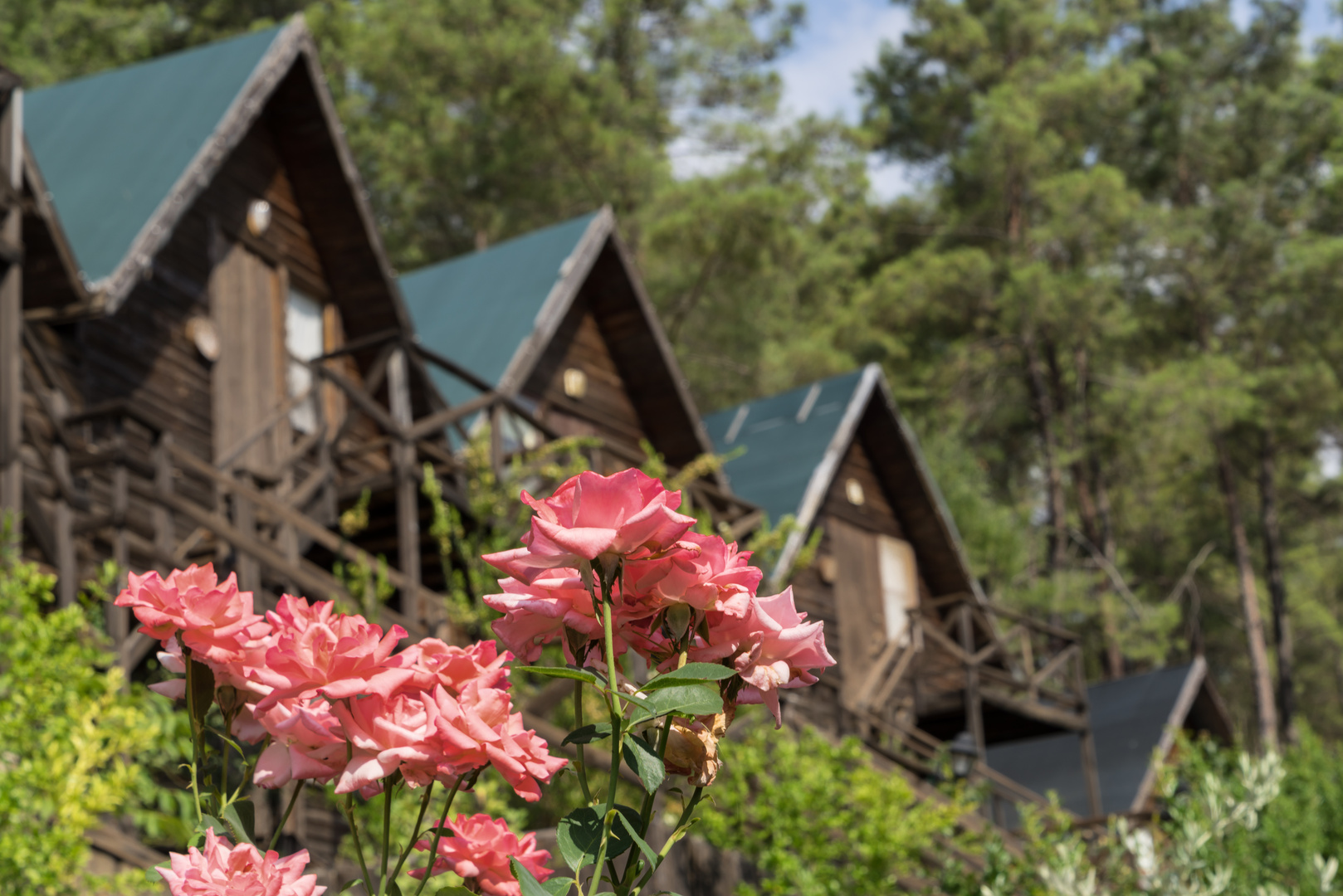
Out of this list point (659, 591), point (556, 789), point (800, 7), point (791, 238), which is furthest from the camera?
point (800, 7)

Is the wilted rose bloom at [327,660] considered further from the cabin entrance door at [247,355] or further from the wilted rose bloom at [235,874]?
the cabin entrance door at [247,355]

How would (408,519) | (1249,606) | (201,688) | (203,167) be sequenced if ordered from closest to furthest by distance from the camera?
(201,688) < (408,519) < (203,167) < (1249,606)

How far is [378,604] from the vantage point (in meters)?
8.97

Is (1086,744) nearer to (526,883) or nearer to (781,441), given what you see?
(781,441)

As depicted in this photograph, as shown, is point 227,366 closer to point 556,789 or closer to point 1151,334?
point 556,789

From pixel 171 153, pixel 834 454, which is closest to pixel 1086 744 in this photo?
pixel 834 454

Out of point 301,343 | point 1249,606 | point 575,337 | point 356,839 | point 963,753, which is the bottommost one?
point 356,839

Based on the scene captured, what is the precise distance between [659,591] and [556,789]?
8869 mm

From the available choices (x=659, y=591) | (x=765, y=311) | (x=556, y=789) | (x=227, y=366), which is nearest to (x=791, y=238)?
(x=765, y=311)

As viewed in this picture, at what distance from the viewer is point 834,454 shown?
57.2 ft

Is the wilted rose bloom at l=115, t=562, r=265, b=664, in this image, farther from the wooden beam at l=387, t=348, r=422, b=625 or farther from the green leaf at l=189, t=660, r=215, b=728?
the wooden beam at l=387, t=348, r=422, b=625

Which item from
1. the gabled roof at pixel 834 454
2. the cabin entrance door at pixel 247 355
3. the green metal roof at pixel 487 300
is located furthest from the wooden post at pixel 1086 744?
the cabin entrance door at pixel 247 355

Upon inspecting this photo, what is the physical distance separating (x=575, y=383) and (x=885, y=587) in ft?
19.2

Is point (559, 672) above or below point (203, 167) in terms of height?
below
